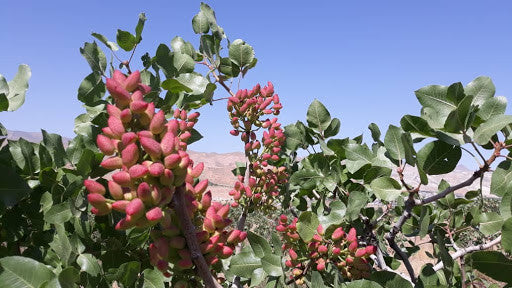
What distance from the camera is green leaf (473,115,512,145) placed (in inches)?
36.6

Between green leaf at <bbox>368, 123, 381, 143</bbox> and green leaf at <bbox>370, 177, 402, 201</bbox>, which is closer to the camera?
green leaf at <bbox>370, 177, 402, 201</bbox>

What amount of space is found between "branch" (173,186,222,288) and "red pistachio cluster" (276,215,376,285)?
525mm

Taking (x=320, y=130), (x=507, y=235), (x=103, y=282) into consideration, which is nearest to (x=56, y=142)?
(x=103, y=282)

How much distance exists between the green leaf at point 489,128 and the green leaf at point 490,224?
0.45 meters

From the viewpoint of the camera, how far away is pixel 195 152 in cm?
7181

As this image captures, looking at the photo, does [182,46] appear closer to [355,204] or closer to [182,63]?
[182,63]

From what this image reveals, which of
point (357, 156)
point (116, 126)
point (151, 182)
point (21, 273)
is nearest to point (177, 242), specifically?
point (151, 182)

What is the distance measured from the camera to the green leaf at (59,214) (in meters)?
1.08

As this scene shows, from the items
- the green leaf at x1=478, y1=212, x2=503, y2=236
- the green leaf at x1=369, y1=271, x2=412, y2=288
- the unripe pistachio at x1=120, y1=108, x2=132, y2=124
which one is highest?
the unripe pistachio at x1=120, y1=108, x2=132, y2=124

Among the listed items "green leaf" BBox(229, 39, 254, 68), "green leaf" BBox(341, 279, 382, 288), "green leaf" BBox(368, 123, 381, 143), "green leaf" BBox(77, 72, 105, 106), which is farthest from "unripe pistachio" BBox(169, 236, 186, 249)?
"green leaf" BBox(229, 39, 254, 68)

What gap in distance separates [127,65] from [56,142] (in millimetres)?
353

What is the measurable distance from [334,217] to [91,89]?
893 mm

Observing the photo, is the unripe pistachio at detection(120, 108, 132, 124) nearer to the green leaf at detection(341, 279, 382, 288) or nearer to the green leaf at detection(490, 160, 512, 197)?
the green leaf at detection(341, 279, 382, 288)

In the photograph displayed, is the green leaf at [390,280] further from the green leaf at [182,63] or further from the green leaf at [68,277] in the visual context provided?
the green leaf at [182,63]
